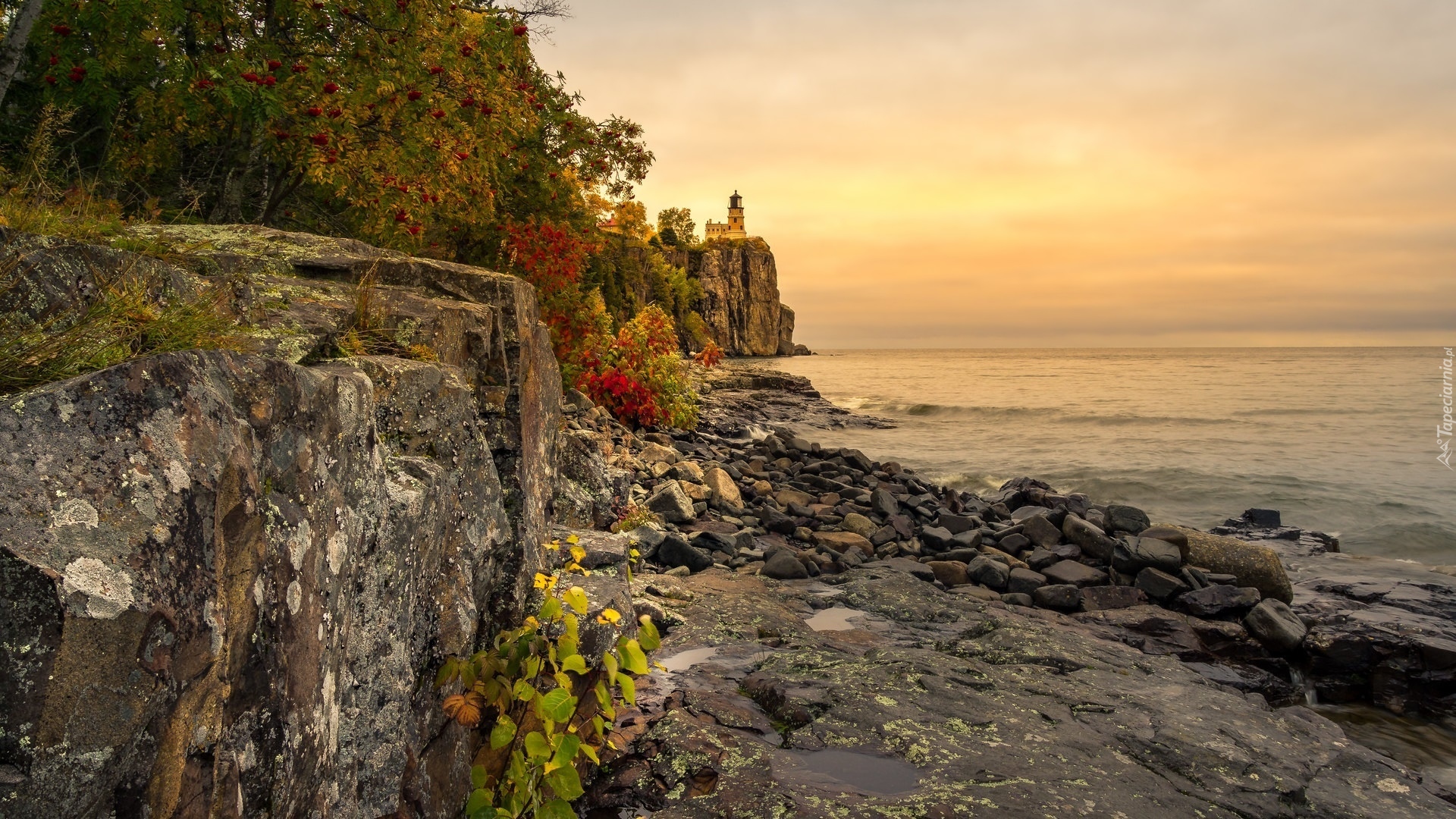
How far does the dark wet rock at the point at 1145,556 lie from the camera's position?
952cm

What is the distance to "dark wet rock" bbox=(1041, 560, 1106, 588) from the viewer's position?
9219 millimetres

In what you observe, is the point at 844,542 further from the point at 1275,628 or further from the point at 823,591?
the point at 1275,628

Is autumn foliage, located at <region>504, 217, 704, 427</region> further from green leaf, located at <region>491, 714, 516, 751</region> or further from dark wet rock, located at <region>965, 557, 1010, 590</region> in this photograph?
green leaf, located at <region>491, 714, 516, 751</region>

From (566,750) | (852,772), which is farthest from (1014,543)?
(566,750)

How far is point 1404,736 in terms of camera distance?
669 centimetres

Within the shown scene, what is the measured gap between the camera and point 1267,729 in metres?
5.59

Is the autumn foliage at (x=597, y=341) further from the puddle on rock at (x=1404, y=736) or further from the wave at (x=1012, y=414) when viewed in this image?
the wave at (x=1012, y=414)

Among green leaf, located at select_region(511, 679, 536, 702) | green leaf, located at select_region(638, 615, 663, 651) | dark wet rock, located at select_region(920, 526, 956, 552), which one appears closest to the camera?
green leaf, located at select_region(511, 679, 536, 702)

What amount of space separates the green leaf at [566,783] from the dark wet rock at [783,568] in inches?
226

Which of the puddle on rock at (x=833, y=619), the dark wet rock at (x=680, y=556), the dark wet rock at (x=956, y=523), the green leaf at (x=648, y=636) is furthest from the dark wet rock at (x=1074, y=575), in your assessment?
the green leaf at (x=648, y=636)

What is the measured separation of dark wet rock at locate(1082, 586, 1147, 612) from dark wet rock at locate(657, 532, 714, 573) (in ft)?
14.2

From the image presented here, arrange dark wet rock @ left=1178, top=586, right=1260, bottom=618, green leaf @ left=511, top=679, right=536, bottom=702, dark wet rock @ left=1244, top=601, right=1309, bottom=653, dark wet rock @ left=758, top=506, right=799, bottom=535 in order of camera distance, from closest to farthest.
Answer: green leaf @ left=511, top=679, right=536, bottom=702
dark wet rock @ left=1244, top=601, right=1309, bottom=653
dark wet rock @ left=1178, top=586, right=1260, bottom=618
dark wet rock @ left=758, top=506, right=799, bottom=535

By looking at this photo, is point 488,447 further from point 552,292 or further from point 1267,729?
point 552,292

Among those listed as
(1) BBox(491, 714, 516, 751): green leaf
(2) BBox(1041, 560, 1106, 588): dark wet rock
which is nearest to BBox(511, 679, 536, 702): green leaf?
(1) BBox(491, 714, 516, 751): green leaf
